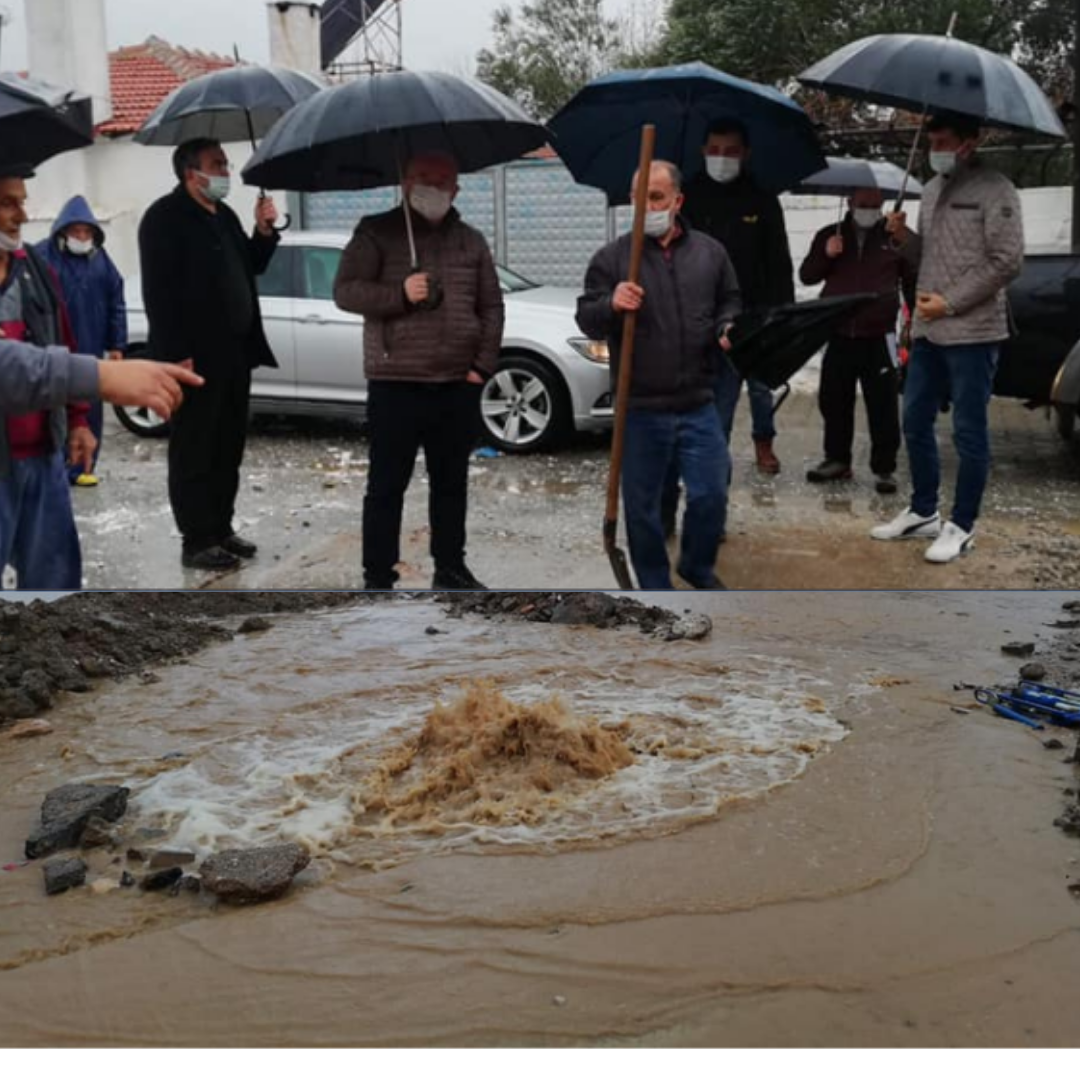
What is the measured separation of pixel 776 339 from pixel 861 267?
32.1 inches

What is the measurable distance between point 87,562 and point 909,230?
243 cm

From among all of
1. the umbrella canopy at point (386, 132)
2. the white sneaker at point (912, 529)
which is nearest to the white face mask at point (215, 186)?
the umbrella canopy at point (386, 132)

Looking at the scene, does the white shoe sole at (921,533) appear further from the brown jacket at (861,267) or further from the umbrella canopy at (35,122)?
the umbrella canopy at (35,122)

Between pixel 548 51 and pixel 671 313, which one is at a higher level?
pixel 548 51

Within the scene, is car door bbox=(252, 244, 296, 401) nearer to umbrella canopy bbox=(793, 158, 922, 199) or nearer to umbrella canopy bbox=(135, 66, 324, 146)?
umbrella canopy bbox=(135, 66, 324, 146)

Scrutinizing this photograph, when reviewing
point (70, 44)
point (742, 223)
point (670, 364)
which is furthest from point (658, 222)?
point (70, 44)

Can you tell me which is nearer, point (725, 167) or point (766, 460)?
point (725, 167)

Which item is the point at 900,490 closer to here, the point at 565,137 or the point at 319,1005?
the point at 565,137

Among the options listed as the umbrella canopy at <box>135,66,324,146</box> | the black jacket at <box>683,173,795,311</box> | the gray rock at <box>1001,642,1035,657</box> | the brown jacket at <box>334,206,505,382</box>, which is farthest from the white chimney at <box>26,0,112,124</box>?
the gray rock at <box>1001,642,1035,657</box>

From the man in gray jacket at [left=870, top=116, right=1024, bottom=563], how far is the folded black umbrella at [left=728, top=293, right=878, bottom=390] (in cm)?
56

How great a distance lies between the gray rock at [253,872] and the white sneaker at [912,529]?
2.95 meters

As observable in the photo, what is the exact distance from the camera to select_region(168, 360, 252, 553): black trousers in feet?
13.3

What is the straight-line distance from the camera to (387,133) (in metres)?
3.60

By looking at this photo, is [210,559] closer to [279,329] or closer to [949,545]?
[279,329]
